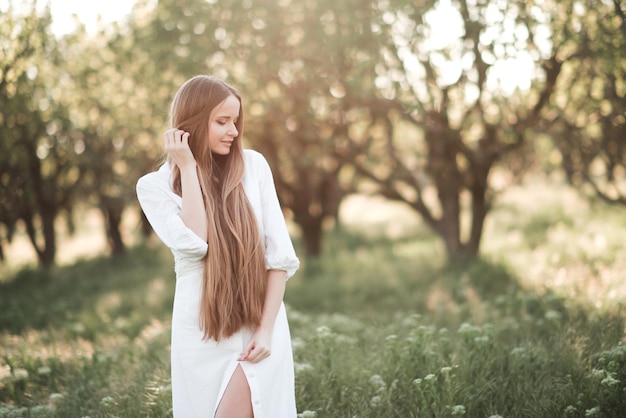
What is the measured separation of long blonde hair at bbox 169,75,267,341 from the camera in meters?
2.83

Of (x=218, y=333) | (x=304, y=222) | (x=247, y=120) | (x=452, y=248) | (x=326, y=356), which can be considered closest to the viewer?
(x=218, y=333)

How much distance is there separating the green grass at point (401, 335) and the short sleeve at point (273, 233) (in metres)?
1.61

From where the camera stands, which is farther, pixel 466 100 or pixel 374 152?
pixel 374 152

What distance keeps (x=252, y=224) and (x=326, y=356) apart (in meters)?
2.23

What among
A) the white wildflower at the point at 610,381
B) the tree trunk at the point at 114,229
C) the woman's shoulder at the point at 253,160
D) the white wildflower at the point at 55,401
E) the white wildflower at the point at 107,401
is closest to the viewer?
the woman's shoulder at the point at 253,160

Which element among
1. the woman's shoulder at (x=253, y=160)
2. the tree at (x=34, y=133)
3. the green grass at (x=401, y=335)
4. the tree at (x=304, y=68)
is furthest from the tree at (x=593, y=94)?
the tree at (x=34, y=133)

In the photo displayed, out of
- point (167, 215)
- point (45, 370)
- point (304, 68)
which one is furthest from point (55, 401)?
point (304, 68)

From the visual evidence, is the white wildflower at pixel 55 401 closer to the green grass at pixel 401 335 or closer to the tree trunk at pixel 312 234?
the green grass at pixel 401 335

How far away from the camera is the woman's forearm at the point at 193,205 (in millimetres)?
2871

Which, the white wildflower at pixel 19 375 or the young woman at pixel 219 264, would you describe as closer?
the young woman at pixel 219 264

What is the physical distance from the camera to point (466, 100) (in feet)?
30.3

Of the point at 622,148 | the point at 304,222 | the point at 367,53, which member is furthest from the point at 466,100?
the point at 304,222

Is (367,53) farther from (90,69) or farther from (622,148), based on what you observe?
(90,69)

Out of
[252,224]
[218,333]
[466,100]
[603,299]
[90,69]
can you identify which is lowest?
[603,299]
